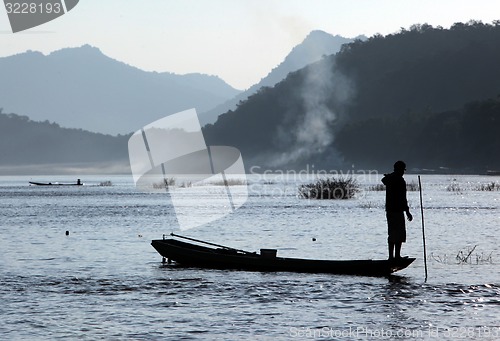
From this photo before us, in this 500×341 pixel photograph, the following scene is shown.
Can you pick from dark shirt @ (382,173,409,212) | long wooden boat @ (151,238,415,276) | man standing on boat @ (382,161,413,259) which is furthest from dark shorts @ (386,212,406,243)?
long wooden boat @ (151,238,415,276)

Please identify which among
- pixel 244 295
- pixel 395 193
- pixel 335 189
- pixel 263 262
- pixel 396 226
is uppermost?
pixel 335 189

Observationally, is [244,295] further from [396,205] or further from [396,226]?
[396,205]

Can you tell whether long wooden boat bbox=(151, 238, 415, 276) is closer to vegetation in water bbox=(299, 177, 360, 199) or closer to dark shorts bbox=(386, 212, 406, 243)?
dark shorts bbox=(386, 212, 406, 243)

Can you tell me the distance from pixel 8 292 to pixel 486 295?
13.7 metres

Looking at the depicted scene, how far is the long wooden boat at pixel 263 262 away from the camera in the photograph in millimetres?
28891

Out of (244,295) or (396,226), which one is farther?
(396,226)

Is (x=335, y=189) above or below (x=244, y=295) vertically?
above

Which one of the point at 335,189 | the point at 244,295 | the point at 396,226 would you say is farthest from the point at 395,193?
the point at 335,189

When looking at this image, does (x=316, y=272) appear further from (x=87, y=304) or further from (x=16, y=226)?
(x=16, y=226)

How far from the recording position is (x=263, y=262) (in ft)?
100

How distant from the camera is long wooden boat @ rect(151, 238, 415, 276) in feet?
94.8

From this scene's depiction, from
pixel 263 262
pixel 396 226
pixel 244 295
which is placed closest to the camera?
pixel 244 295

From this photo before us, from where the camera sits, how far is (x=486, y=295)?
82.6 ft

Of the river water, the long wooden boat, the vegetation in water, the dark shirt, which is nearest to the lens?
the river water
